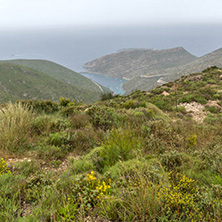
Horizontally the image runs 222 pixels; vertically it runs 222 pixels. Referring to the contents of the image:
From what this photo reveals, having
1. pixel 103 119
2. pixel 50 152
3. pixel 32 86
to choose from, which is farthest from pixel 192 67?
pixel 50 152

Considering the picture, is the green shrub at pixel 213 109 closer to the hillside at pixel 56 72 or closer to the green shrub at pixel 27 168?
the green shrub at pixel 27 168

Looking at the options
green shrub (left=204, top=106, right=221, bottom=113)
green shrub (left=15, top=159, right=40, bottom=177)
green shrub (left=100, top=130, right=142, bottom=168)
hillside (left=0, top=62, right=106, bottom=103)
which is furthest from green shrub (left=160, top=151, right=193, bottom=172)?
hillside (left=0, top=62, right=106, bottom=103)

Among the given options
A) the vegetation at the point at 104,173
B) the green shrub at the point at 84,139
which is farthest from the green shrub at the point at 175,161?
the green shrub at the point at 84,139

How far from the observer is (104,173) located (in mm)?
2695

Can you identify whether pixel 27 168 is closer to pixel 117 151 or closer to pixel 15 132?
pixel 15 132

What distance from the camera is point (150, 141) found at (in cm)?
396

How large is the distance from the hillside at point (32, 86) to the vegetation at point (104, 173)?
58201mm

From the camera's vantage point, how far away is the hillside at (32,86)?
61.9m

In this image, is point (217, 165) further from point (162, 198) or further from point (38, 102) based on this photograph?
point (38, 102)

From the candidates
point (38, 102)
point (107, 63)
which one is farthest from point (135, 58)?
point (38, 102)

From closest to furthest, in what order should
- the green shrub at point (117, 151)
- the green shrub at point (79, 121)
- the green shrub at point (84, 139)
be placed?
1. the green shrub at point (117, 151)
2. the green shrub at point (84, 139)
3. the green shrub at point (79, 121)

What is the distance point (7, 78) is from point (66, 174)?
7883 centimetres

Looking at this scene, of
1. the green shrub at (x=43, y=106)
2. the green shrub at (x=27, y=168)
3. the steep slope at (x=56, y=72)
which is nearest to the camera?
the green shrub at (x=27, y=168)

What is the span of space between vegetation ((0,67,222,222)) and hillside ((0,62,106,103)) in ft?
191
